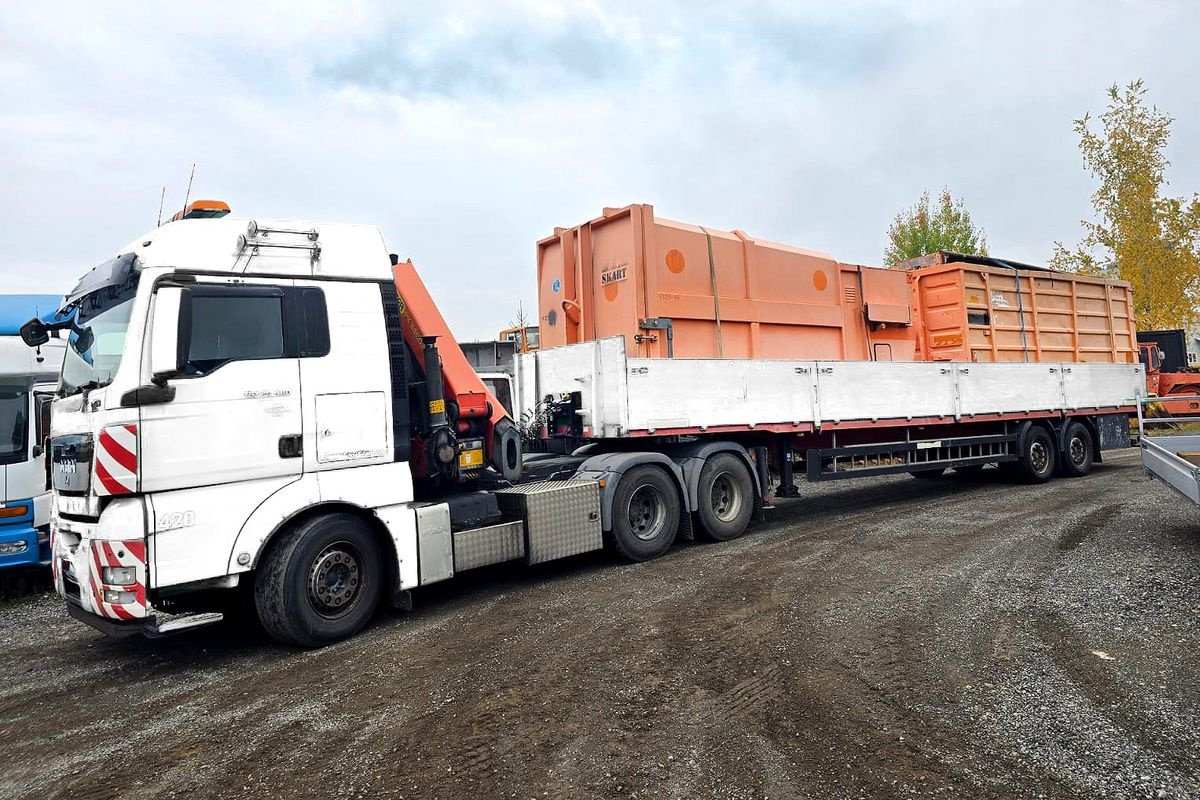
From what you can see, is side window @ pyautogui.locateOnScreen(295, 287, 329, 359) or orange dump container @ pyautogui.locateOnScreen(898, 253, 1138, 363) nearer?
side window @ pyautogui.locateOnScreen(295, 287, 329, 359)

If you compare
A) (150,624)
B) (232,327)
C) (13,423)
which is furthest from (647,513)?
(13,423)

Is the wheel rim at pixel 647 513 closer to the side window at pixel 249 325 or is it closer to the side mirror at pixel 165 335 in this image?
the side window at pixel 249 325

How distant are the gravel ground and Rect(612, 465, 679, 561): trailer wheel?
1.43ft

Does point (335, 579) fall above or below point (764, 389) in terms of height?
below

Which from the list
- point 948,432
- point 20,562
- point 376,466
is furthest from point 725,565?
point 20,562

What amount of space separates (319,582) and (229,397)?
1.48 m

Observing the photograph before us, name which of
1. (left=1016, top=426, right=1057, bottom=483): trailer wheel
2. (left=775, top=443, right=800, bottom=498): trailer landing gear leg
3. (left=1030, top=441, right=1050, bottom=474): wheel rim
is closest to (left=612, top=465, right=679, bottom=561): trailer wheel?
(left=775, top=443, right=800, bottom=498): trailer landing gear leg

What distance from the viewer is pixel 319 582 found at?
17.9ft

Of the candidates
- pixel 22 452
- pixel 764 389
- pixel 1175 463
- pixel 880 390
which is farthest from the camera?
pixel 880 390

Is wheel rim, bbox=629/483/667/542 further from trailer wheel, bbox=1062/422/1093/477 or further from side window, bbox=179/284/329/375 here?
trailer wheel, bbox=1062/422/1093/477

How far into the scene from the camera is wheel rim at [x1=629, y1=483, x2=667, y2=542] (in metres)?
7.97

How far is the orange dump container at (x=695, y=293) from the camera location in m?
8.52

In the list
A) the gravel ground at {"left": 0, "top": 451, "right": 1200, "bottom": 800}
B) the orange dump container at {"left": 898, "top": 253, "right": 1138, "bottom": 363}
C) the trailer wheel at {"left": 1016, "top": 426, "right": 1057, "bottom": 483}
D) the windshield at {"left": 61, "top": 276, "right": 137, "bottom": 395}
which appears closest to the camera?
the gravel ground at {"left": 0, "top": 451, "right": 1200, "bottom": 800}

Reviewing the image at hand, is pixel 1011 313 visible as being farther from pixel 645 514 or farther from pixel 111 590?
pixel 111 590
